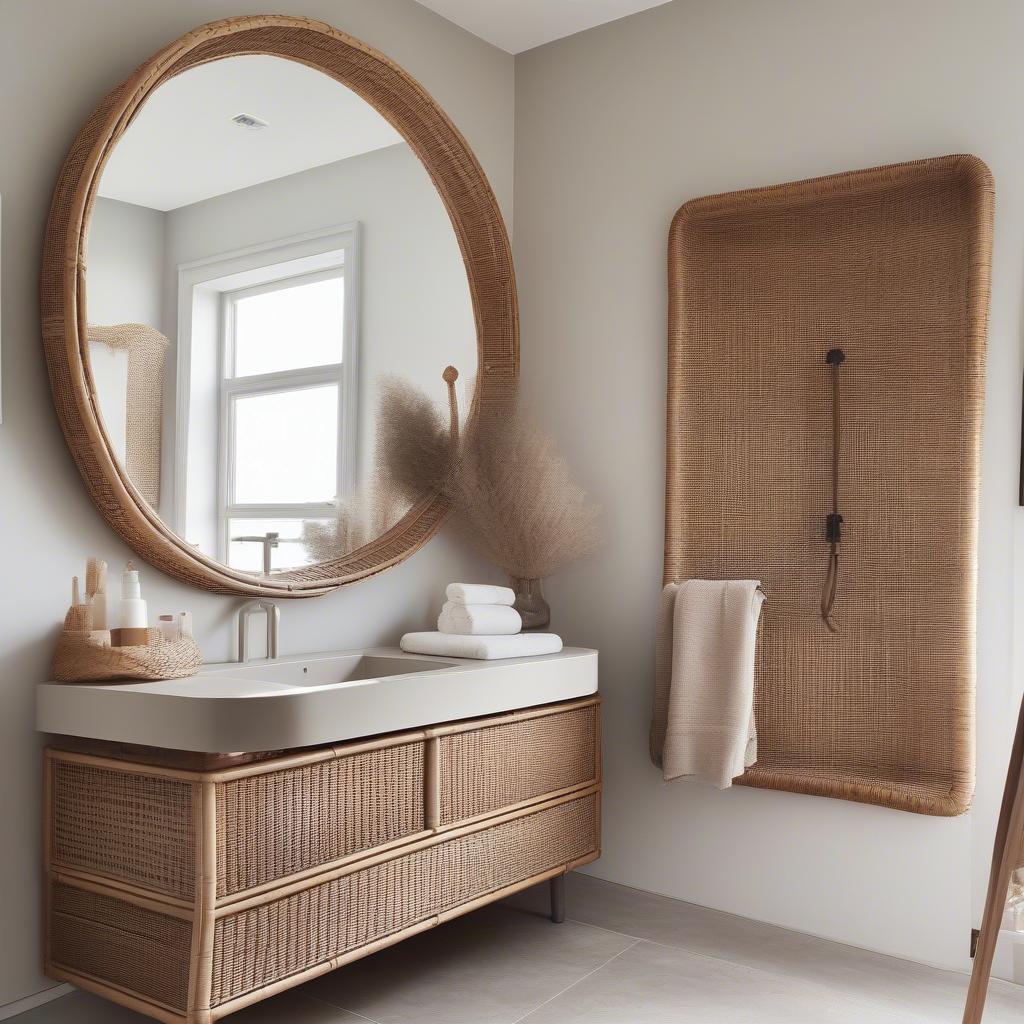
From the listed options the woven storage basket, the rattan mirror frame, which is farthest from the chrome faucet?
the woven storage basket

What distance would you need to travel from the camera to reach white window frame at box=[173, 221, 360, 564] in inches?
84.2

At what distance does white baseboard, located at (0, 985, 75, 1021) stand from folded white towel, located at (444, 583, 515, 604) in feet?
3.60

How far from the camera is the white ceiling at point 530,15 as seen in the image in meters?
2.74

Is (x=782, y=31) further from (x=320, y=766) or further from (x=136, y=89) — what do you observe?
(x=320, y=766)

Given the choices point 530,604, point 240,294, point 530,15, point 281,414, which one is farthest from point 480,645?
point 530,15

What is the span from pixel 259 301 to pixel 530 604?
1.01 meters

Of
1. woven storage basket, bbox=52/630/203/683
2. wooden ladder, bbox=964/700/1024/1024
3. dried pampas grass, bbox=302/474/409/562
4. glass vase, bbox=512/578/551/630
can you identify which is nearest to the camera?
wooden ladder, bbox=964/700/1024/1024

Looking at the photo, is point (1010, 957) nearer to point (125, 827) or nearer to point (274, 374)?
point (125, 827)

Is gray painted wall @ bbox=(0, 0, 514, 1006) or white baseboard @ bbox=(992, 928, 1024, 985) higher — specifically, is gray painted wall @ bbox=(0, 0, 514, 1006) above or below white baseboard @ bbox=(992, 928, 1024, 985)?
above

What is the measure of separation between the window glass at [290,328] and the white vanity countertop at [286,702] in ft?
2.18

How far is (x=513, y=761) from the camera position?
2250 mm

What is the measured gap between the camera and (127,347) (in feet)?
6.67

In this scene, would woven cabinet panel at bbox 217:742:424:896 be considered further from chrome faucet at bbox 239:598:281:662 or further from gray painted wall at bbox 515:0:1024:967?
gray painted wall at bbox 515:0:1024:967

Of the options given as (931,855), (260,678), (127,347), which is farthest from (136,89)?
(931,855)
